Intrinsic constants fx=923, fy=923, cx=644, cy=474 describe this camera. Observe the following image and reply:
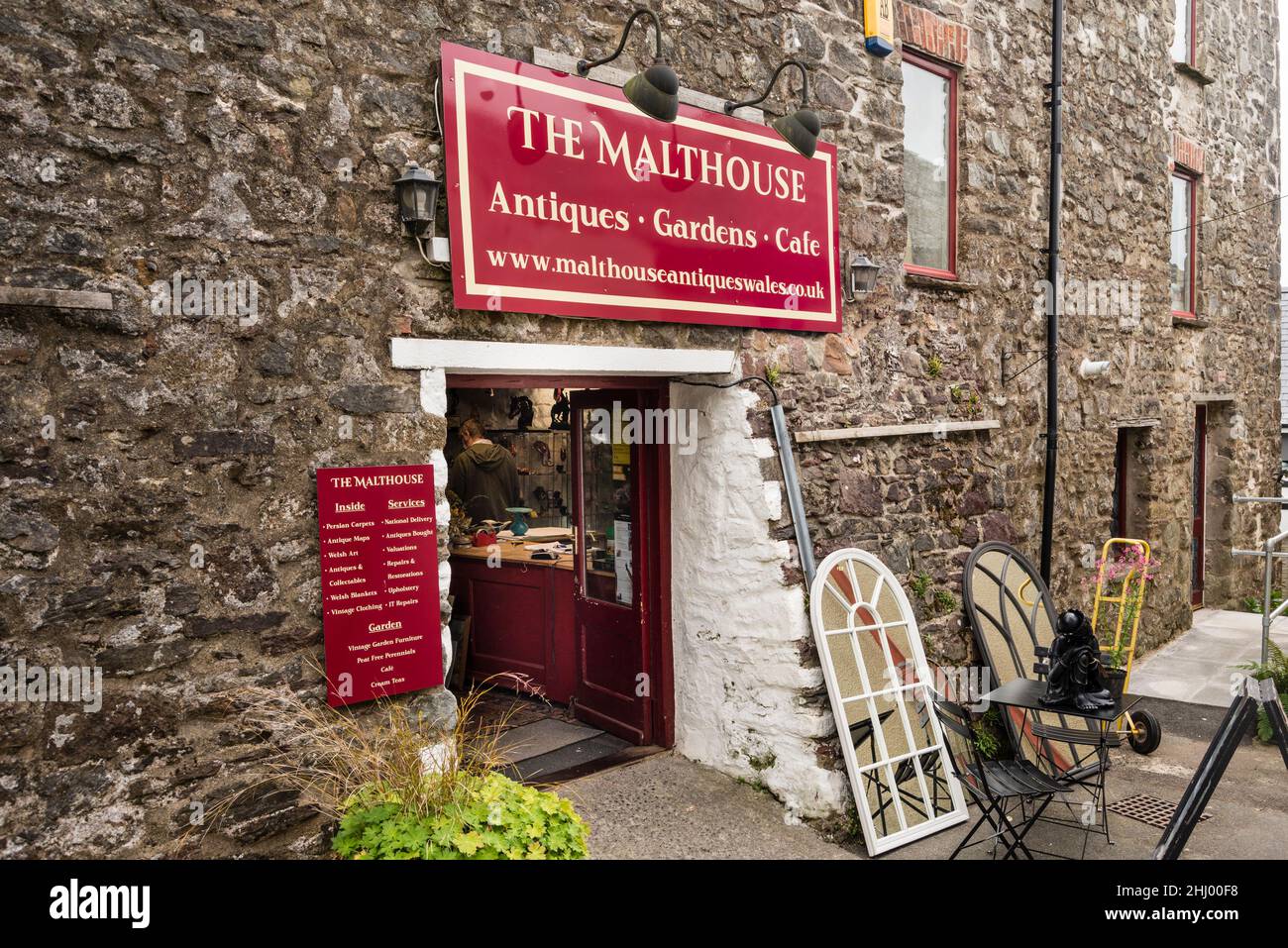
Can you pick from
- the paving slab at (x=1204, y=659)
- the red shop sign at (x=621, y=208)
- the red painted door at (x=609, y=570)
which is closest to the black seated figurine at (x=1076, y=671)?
the red shop sign at (x=621, y=208)

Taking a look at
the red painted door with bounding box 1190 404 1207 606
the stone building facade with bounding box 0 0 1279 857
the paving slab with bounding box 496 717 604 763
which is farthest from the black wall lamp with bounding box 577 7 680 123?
the red painted door with bounding box 1190 404 1207 606

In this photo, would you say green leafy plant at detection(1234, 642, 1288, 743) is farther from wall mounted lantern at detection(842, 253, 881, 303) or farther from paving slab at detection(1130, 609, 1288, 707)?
wall mounted lantern at detection(842, 253, 881, 303)

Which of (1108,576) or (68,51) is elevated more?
(68,51)

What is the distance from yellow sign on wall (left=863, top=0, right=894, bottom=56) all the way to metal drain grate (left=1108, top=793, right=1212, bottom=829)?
181 inches

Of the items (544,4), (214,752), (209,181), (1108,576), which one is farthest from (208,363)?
(1108,576)

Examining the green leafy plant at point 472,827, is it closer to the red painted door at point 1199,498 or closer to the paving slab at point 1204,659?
the paving slab at point 1204,659

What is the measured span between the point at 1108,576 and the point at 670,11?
15.6 feet

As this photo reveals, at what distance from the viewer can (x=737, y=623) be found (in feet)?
16.4

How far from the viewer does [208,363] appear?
128 inches

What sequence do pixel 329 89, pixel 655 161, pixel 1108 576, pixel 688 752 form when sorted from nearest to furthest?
pixel 329 89, pixel 655 161, pixel 688 752, pixel 1108 576

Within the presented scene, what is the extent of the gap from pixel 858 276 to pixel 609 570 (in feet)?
7.43

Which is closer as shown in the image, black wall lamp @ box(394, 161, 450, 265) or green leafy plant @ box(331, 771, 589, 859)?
green leafy plant @ box(331, 771, 589, 859)

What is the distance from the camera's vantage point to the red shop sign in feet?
12.7
